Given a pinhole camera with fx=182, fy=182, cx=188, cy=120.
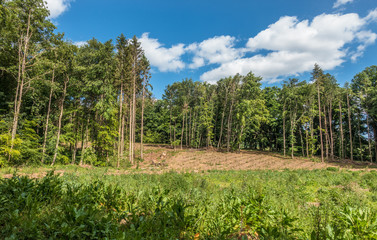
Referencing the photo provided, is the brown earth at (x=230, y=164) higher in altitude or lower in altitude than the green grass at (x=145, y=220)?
lower

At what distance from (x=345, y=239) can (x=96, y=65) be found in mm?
22158

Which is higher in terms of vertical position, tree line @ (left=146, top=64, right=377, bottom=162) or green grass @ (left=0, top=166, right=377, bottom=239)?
tree line @ (left=146, top=64, right=377, bottom=162)

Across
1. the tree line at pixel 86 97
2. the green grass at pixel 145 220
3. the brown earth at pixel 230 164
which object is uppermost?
the tree line at pixel 86 97

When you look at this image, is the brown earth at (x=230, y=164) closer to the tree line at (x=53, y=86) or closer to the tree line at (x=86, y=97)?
the tree line at (x=86, y=97)

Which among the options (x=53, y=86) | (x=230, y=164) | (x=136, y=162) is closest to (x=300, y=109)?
(x=230, y=164)

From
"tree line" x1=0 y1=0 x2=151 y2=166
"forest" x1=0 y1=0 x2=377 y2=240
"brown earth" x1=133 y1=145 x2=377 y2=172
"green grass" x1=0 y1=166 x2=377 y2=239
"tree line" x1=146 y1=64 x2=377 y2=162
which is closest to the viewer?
"green grass" x1=0 y1=166 x2=377 y2=239

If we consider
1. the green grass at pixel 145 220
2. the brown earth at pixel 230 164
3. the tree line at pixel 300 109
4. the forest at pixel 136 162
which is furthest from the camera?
the tree line at pixel 300 109

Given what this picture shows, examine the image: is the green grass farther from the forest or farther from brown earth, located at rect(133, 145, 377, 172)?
brown earth, located at rect(133, 145, 377, 172)

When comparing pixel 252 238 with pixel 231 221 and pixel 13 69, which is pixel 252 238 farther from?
pixel 13 69

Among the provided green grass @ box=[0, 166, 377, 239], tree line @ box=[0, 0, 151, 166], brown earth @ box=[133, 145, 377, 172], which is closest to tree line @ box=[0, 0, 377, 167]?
tree line @ box=[0, 0, 151, 166]

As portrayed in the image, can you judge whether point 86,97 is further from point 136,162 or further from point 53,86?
point 136,162

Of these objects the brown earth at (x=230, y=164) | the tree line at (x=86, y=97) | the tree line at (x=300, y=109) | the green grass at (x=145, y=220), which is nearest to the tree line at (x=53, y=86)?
the tree line at (x=86, y=97)

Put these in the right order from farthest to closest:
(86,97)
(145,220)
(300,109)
A: (300,109), (86,97), (145,220)

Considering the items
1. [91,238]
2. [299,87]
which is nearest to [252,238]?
[91,238]
